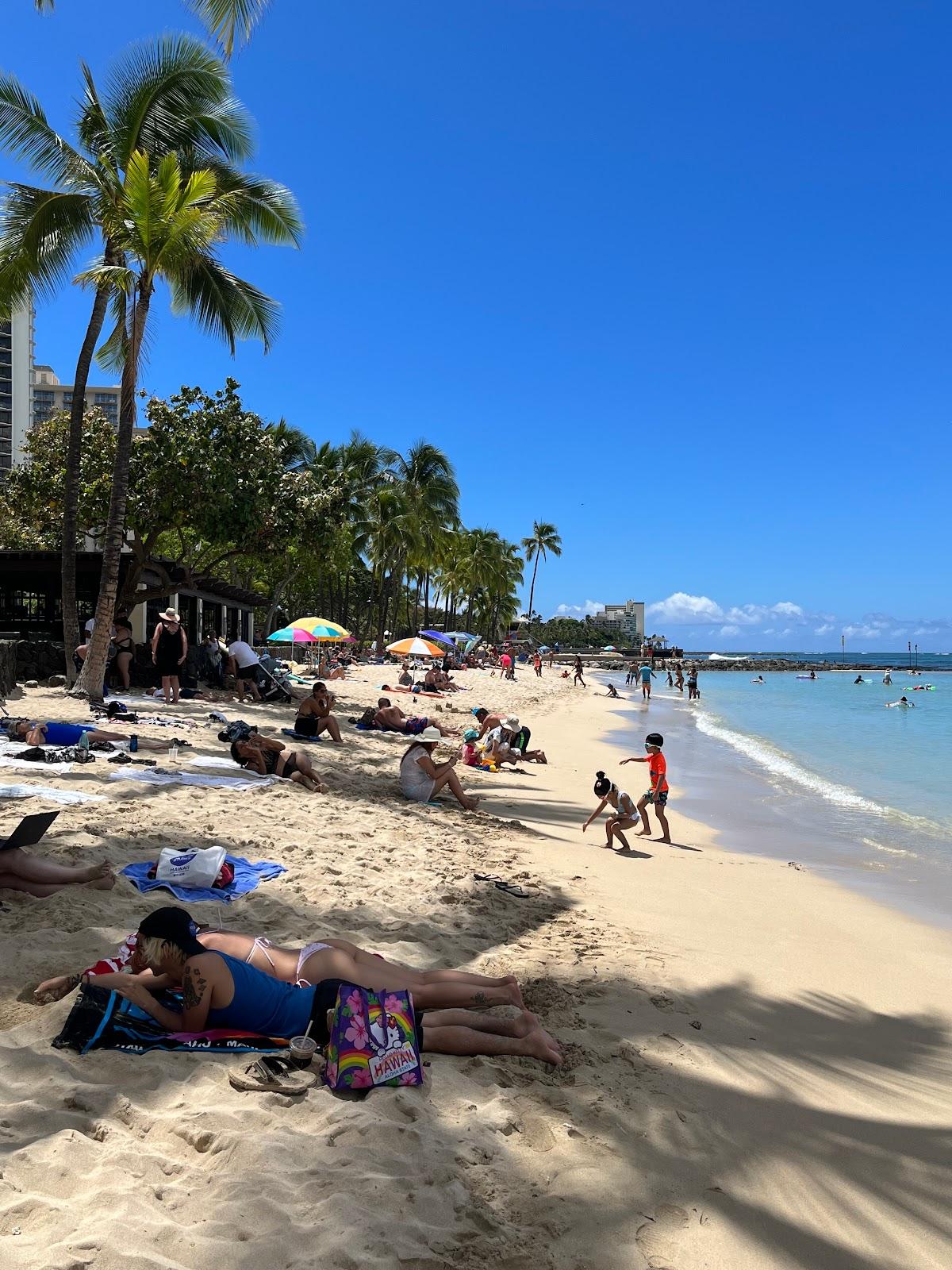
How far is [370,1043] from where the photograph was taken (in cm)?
312

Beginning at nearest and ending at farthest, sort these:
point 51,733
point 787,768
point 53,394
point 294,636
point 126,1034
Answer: point 126,1034
point 51,733
point 787,768
point 294,636
point 53,394

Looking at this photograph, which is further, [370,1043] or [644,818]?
[644,818]

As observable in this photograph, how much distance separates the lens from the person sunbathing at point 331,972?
342 centimetres

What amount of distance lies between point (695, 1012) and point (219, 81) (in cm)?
1461

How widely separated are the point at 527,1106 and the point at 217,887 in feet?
8.51

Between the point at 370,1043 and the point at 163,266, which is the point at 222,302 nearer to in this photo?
the point at 163,266

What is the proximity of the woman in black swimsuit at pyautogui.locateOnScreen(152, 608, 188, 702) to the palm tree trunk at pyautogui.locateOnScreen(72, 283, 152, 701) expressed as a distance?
4.05 ft

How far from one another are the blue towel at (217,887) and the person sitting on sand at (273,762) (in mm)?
3074

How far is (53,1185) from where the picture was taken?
231 centimetres

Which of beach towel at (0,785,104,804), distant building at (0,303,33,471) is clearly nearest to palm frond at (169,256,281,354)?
beach towel at (0,785,104,804)

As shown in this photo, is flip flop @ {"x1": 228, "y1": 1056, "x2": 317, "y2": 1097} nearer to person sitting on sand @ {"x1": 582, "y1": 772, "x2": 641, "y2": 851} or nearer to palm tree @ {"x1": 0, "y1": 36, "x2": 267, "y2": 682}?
person sitting on sand @ {"x1": 582, "y1": 772, "x2": 641, "y2": 851}

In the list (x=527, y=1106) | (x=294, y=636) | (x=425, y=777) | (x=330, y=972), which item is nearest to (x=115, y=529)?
(x=425, y=777)

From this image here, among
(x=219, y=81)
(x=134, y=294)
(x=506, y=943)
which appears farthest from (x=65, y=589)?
(x=506, y=943)

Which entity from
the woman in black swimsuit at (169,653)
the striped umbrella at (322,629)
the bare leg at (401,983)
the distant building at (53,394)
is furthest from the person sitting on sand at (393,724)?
→ the distant building at (53,394)
